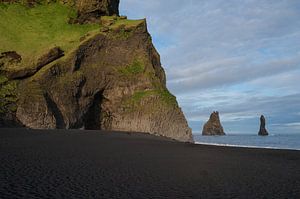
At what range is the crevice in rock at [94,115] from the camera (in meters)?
52.4

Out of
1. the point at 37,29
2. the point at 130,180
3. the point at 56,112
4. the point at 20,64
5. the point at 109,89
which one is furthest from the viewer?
the point at 37,29

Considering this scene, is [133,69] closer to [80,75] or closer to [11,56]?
[80,75]

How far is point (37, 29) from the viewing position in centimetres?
5259

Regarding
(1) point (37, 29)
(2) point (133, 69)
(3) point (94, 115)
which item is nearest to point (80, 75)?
(3) point (94, 115)

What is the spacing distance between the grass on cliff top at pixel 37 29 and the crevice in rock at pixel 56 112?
285 inches

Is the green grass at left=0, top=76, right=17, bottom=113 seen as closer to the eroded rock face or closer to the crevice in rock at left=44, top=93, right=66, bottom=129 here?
the eroded rock face

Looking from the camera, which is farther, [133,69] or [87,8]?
[87,8]

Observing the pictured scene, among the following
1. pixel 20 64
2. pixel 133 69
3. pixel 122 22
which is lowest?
pixel 20 64

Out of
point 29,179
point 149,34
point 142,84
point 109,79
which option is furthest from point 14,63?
point 29,179

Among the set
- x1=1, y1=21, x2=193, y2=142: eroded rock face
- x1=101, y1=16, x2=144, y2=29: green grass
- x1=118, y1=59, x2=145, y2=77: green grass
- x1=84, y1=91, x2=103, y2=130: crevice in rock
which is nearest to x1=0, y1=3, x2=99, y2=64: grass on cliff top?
x1=101, y1=16, x2=144, y2=29: green grass

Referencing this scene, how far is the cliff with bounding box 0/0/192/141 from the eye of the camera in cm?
4275

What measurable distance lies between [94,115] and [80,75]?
26.9 feet

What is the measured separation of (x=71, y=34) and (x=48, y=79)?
1148 centimetres

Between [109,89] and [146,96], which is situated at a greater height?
[109,89]
